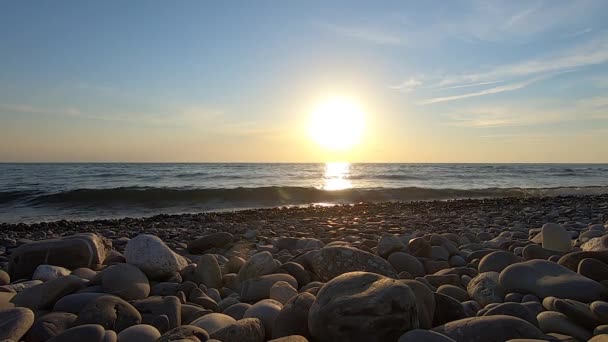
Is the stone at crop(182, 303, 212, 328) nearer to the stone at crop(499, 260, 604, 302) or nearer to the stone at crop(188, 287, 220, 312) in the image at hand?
the stone at crop(188, 287, 220, 312)

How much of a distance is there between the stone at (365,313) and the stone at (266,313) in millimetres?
357

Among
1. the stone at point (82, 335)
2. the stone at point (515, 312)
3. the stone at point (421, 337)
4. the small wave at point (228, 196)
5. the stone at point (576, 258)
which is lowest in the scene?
the small wave at point (228, 196)

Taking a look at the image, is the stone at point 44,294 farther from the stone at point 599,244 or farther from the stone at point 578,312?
the stone at point 599,244

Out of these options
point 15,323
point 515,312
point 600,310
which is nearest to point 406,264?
point 515,312

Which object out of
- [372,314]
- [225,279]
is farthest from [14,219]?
[372,314]

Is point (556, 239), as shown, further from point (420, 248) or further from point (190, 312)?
point (190, 312)

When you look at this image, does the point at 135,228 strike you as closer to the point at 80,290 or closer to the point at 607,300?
the point at 80,290

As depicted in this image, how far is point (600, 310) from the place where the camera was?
208 cm

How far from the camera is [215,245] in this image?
202 inches

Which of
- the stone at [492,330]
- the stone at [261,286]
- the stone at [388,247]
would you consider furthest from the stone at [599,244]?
the stone at [261,286]

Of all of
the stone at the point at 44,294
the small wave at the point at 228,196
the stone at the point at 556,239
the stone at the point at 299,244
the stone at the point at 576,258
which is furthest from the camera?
the small wave at the point at 228,196

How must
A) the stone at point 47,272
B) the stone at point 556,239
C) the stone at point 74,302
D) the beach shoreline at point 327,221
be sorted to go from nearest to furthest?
1. the stone at point 74,302
2. the stone at point 47,272
3. the stone at point 556,239
4. the beach shoreline at point 327,221

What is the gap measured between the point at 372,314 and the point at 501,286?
1339mm

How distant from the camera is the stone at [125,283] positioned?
275 centimetres
